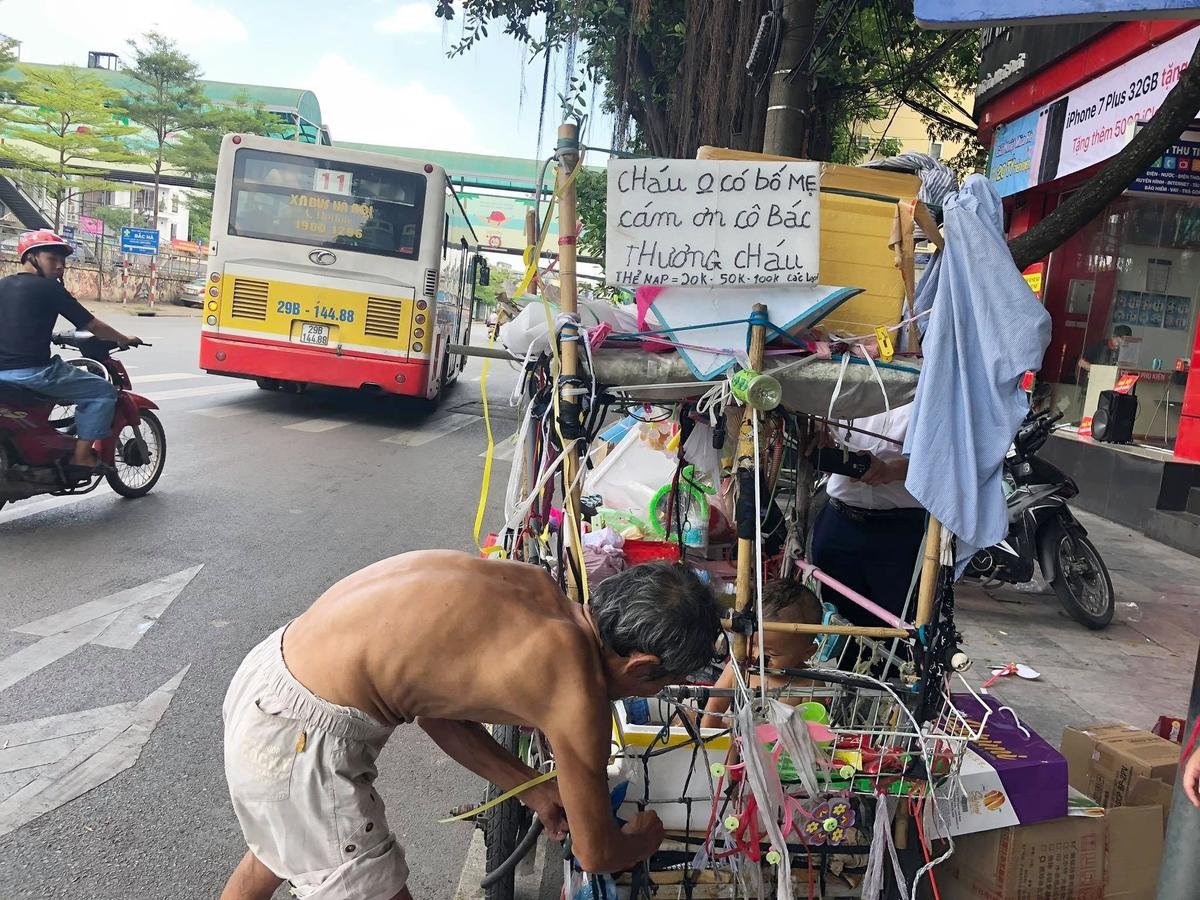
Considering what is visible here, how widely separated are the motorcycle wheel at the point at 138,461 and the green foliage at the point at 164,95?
29.5 meters

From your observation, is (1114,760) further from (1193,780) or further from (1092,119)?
(1092,119)

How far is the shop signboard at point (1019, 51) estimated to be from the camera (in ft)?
30.9

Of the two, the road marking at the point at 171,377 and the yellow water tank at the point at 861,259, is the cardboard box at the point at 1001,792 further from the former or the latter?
the road marking at the point at 171,377

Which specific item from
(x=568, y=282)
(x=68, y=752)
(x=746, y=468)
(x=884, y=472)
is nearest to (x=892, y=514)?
(x=884, y=472)

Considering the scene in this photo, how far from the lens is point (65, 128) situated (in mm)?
28281

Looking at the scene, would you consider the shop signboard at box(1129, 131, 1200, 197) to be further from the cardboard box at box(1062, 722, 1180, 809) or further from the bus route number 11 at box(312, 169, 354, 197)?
the bus route number 11 at box(312, 169, 354, 197)

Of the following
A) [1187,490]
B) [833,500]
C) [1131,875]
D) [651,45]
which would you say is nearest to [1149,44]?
[1187,490]

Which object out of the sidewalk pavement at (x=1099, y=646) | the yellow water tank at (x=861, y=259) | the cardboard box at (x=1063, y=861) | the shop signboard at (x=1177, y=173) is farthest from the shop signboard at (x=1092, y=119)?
the cardboard box at (x=1063, y=861)

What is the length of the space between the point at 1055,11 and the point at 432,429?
9505 millimetres

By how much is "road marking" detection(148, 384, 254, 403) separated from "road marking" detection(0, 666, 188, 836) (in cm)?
772

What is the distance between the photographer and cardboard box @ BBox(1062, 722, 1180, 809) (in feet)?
9.52

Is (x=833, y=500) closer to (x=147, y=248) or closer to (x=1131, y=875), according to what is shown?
Result: (x=1131, y=875)

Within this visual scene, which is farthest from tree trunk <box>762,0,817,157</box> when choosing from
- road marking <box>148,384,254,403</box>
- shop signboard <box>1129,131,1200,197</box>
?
road marking <box>148,384,254,403</box>

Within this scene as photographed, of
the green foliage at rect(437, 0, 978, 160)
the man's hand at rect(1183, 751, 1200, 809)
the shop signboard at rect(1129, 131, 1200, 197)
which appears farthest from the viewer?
the shop signboard at rect(1129, 131, 1200, 197)
